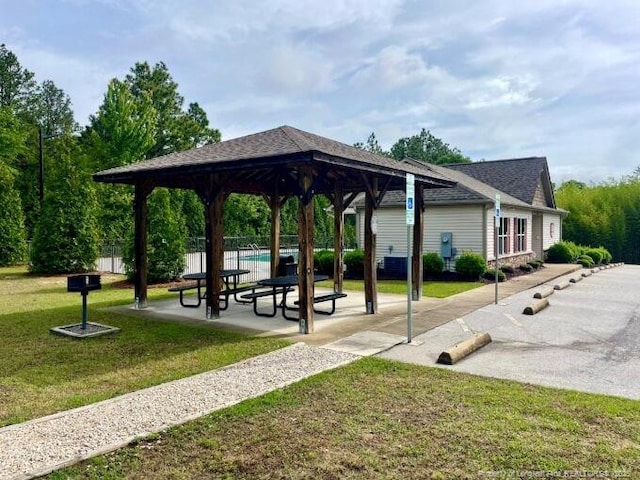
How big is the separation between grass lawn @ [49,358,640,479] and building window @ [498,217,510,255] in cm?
1383

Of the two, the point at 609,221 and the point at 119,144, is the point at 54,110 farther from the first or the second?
the point at 609,221

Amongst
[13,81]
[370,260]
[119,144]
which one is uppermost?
[13,81]

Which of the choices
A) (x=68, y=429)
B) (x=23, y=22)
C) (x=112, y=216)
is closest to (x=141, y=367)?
(x=68, y=429)

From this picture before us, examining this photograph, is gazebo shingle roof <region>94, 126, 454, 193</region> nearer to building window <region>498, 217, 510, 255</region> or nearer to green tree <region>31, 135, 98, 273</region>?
→ building window <region>498, 217, 510, 255</region>

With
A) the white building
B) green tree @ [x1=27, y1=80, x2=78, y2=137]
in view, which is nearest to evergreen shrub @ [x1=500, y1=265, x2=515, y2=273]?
the white building

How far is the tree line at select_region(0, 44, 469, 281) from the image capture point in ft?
53.0

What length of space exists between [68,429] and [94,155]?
Answer: 30269 mm

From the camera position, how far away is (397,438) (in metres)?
3.41

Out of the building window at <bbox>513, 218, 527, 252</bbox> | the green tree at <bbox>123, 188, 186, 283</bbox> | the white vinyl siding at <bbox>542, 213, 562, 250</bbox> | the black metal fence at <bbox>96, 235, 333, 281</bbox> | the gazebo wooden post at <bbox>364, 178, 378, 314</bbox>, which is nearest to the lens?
the gazebo wooden post at <bbox>364, 178, 378, 314</bbox>

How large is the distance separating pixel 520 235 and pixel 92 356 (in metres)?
18.0

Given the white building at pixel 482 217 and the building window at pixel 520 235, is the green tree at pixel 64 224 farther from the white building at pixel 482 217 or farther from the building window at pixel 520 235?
the building window at pixel 520 235

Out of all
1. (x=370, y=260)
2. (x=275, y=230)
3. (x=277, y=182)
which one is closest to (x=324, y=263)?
(x=275, y=230)

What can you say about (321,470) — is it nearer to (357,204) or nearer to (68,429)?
(68,429)

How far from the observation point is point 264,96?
17609mm
